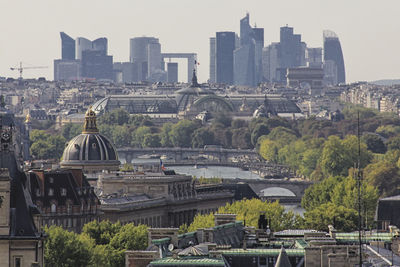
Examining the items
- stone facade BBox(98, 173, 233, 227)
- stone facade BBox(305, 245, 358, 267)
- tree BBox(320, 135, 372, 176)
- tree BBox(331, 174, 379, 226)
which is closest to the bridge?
tree BBox(320, 135, 372, 176)

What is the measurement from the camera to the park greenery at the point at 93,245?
59688 millimetres

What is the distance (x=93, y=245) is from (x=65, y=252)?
22.6 feet

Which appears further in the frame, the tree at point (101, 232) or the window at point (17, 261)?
the tree at point (101, 232)

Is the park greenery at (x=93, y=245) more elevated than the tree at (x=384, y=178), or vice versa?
the park greenery at (x=93, y=245)

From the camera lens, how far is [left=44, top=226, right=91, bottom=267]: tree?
59.2 meters

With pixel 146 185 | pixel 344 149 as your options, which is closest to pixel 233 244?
pixel 146 185

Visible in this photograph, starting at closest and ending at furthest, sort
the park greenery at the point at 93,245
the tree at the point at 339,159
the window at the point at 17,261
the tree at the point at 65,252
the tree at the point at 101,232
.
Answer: the window at the point at 17,261 → the tree at the point at 65,252 → the park greenery at the point at 93,245 → the tree at the point at 101,232 → the tree at the point at 339,159

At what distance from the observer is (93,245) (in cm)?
6688

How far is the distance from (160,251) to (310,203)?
69118 millimetres

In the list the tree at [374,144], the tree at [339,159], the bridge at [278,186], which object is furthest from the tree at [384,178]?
the tree at [374,144]

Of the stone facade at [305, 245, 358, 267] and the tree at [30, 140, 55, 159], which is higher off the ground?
the stone facade at [305, 245, 358, 267]

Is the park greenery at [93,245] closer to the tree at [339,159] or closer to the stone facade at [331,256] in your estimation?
the stone facade at [331,256]

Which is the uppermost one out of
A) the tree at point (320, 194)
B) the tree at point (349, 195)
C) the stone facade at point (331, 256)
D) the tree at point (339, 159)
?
the stone facade at point (331, 256)

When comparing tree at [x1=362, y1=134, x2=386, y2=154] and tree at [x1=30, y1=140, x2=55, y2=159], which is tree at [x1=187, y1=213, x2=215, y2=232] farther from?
tree at [x1=362, y1=134, x2=386, y2=154]
